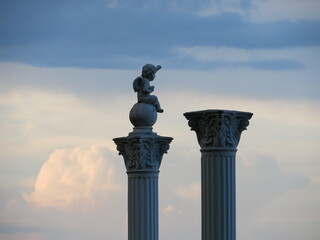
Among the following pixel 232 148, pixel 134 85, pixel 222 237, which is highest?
pixel 134 85

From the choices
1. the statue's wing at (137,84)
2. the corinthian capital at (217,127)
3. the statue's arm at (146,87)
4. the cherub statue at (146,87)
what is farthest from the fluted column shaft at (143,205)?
the corinthian capital at (217,127)

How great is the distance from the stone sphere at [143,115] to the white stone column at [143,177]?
36 cm

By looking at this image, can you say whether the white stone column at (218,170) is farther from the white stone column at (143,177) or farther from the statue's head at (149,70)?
the statue's head at (149,70)

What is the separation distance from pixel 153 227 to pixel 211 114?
10824mm

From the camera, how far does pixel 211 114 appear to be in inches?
1928

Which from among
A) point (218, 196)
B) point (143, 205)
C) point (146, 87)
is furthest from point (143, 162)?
point (218, 196)

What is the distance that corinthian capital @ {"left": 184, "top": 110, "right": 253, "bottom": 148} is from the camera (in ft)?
160

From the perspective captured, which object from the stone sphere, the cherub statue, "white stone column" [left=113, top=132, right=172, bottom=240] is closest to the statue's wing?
the cherub statue

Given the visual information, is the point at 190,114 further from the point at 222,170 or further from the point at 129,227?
the point at 129,227

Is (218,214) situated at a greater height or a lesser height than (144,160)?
lesser

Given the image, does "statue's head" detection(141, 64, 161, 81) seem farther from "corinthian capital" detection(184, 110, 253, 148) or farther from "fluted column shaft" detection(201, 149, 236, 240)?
"fluted column shaft" detection(201, 149, 236, 240)

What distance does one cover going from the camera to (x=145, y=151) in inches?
2270

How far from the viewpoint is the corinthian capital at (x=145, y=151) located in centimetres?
5756

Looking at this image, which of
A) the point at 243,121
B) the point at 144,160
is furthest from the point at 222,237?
the point at 144,160
